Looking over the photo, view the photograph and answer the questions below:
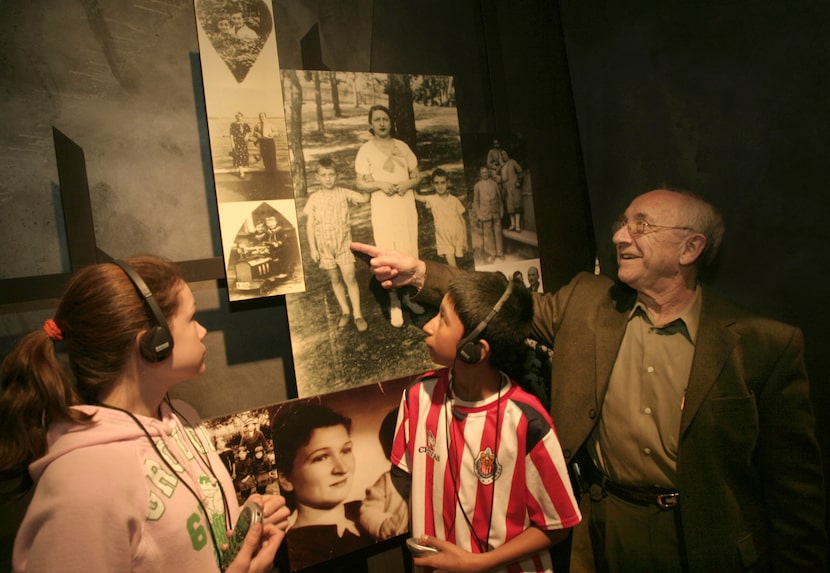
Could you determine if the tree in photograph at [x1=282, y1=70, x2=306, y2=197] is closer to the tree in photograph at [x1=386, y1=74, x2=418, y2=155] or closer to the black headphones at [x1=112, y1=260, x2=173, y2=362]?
the tree in photograph at [x1=386, y1=74, x2=418, y2=155]

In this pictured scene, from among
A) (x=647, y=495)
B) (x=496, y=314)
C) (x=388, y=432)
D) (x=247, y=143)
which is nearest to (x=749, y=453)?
(x=647, y=495)

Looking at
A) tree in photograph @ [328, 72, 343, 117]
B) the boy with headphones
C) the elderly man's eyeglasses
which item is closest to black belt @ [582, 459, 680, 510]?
the boy with headphones

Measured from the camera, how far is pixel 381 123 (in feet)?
6.77

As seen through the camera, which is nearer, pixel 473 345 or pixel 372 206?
pixel 473 345

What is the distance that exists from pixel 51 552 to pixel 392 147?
1715 mm

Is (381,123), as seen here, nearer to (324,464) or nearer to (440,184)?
(440,184)

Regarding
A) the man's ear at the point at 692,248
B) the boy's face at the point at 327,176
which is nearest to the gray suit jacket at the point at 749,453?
the man's ear at the point at 692,248

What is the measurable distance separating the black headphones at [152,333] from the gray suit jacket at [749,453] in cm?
171

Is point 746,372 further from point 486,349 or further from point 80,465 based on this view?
point 80,465

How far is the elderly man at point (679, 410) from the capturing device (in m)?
1.69

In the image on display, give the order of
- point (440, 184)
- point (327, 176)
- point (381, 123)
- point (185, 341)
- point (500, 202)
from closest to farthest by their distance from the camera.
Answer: point (185, 341), point (327, 176), point (381, 123), point (440, 184), point (500, 202)

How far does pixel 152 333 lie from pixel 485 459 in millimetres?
1089

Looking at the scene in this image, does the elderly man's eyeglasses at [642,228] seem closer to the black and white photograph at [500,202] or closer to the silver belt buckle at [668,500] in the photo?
the black and white photograph at [500,202]

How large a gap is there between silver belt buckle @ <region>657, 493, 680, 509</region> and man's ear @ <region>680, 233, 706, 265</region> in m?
0.86
